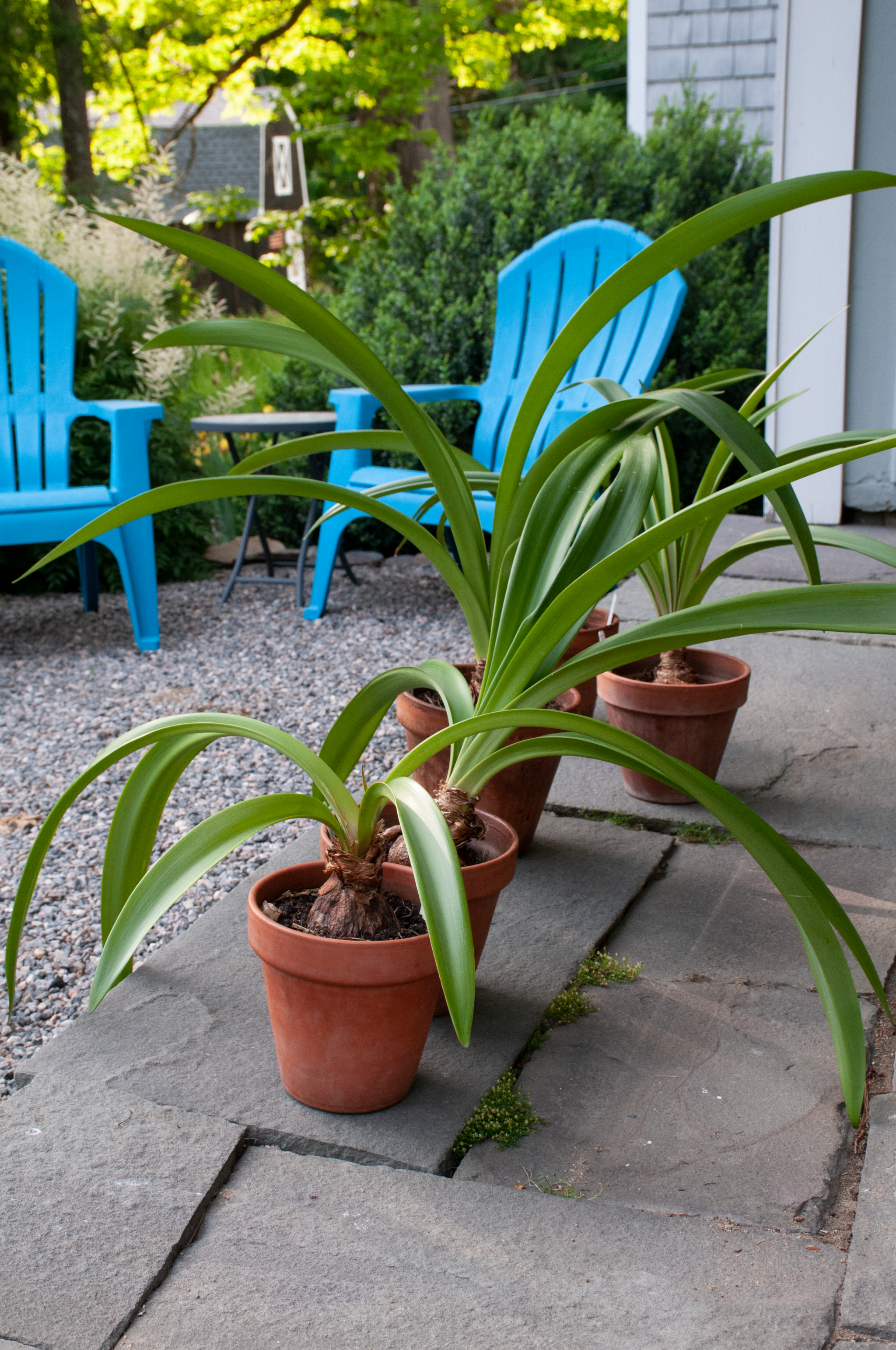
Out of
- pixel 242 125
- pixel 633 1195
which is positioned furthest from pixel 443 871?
pixel 242 125

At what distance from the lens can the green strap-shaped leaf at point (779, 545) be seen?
4.54 feet

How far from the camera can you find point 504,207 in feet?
15.1

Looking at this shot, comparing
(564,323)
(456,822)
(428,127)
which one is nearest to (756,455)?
(456,822)

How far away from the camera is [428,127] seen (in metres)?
10.8

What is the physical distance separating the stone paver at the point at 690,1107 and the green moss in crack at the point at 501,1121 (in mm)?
12

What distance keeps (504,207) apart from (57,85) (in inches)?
248

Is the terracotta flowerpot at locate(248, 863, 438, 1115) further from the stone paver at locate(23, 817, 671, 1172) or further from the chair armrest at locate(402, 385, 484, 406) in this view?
the chair armrest at locate(402, 385, 484, 406)

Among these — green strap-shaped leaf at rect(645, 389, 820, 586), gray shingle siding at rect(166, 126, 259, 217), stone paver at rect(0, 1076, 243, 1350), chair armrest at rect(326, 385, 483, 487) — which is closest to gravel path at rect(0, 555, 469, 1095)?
stone paver at rect(0, 1076, 243, 1350)

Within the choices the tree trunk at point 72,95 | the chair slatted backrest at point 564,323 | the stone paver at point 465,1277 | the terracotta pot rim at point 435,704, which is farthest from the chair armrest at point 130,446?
the tree trunk at point 72,95

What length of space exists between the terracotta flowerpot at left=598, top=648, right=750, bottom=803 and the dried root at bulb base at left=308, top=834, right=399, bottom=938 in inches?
33.4

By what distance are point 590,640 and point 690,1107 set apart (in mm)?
1140

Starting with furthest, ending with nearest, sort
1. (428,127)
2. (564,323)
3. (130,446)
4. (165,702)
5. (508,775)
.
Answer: (428,127) < (564,323) < (130,446) < (165,702) < (508,775)

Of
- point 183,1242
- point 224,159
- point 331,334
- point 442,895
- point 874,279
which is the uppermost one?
point 224,159

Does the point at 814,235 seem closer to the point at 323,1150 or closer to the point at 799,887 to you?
the point at 799,887
